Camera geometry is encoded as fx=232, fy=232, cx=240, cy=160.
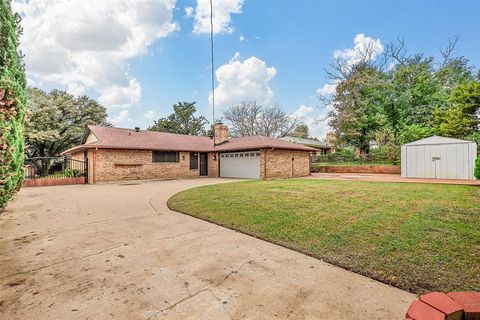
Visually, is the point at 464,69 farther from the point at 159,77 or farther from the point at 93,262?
the point at 93,262

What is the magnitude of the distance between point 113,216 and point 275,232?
3.95 meters

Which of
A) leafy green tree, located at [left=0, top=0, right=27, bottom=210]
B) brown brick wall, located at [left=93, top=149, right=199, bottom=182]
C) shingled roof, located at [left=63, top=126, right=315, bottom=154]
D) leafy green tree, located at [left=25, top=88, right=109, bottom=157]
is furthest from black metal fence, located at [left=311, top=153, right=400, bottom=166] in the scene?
leafy green tree, located at [left=25, top=88, right=109, bottom=157]

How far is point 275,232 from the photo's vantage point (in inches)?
159

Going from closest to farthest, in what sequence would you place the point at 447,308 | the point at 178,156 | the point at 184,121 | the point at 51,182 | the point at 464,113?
the point at 447,308 < the point at 51,182 < the point at 464,113 < the point at 178,156 < the point at 184,121

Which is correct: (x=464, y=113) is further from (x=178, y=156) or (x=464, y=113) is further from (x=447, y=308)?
(x=447, y=308)

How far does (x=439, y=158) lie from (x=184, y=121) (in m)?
34.5

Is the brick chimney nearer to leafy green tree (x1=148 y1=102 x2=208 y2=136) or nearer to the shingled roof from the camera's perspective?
the shingled roof

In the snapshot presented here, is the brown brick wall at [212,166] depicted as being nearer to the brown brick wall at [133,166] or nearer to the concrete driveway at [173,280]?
the brown brick wall at [133,166]

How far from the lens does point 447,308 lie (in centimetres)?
154

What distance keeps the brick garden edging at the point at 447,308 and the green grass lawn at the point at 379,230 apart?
63 centimetres

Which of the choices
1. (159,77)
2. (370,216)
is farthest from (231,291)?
(159,77)

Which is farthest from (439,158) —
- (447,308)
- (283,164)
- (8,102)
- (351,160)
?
(8,102)

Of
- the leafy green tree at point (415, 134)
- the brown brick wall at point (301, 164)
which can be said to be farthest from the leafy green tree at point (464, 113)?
the brown brick wall at point (301, 164)

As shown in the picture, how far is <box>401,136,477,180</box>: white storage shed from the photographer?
11015 mm
